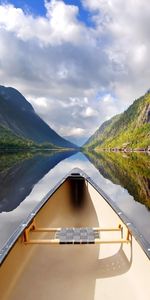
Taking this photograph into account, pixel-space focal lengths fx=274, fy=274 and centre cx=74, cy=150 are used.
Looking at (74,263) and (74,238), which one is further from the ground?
(74,238)

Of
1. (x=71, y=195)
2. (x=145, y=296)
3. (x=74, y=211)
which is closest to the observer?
(x=145, y=296)

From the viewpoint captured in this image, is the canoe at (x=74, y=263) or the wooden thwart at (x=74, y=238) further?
the wooden thwart at (x=74, y=238)

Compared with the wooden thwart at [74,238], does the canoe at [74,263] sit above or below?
below

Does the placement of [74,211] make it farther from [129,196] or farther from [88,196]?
[129,196]

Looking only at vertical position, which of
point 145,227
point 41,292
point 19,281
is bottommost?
point 145,227

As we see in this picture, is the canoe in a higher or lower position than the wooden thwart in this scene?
lower

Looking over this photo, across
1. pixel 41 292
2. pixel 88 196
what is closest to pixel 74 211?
pixel 88 196

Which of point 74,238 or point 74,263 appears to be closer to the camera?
point 74,238

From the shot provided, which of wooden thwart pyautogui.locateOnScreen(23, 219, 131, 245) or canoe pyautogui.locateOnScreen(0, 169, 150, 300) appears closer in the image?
canoe pyautogui.locateOnScreen(0, 169, 150, 300)
